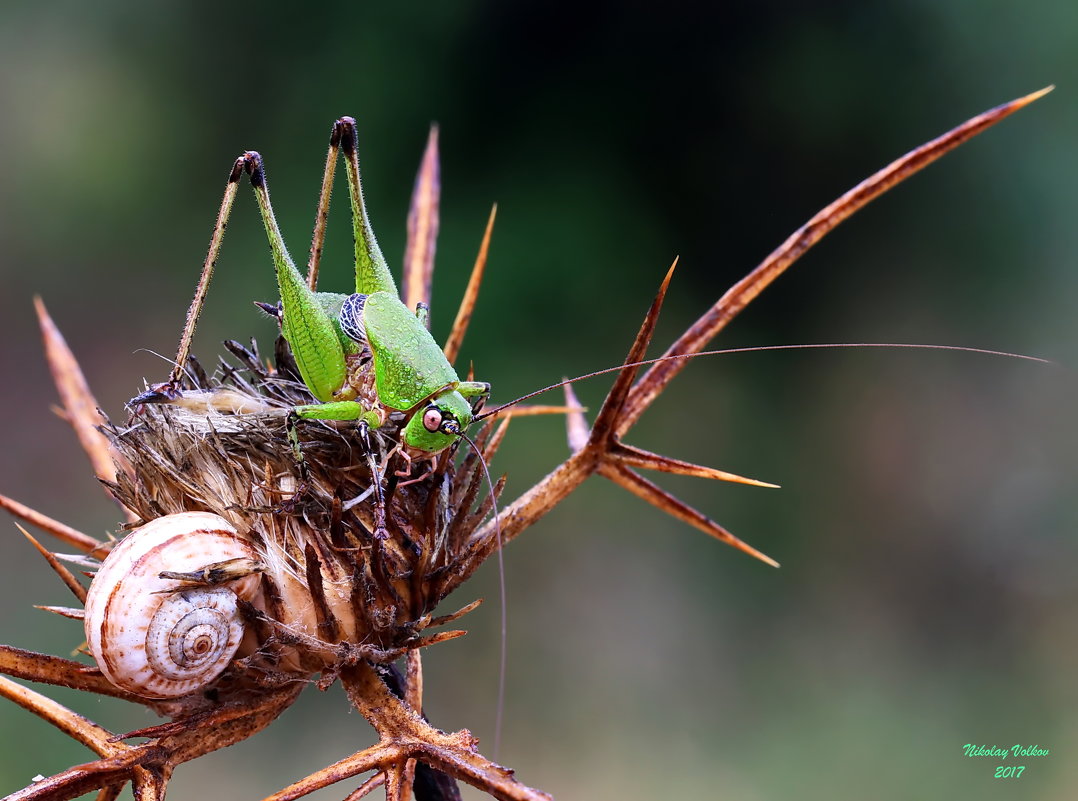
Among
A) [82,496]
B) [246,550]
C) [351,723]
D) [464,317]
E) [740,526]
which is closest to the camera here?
[246,550]

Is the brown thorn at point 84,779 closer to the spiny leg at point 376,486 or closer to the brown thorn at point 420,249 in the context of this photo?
the spiny leg at point 376,486

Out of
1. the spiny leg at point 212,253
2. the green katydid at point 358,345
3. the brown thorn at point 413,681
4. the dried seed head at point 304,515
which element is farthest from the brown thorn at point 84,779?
the spiny leg at point 212,253

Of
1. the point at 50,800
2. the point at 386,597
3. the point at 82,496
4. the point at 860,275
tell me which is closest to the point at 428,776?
the point at 386,597

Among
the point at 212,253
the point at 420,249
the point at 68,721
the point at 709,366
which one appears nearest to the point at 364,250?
the point at 420,249

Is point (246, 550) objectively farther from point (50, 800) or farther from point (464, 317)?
point (464, 317)

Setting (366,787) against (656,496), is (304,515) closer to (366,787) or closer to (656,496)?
(366,787)

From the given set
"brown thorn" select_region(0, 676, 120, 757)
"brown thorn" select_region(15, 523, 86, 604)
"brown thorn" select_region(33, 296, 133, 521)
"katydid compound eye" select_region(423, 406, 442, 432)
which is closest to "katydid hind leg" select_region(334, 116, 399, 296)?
"katydid compound eye" select_region(423, 406, 442, 432)

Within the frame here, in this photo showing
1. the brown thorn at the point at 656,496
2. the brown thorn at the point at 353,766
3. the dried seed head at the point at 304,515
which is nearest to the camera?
the brown thorn at the point at 353,766
